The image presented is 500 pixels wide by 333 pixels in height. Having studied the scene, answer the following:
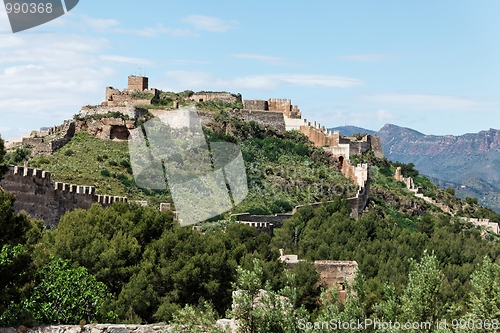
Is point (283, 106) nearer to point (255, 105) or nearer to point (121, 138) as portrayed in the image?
point (255, 105)

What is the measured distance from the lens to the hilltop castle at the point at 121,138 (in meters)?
39.4

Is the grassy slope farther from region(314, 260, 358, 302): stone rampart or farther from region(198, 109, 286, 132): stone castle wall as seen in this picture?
region(314, 260, 358, 302): stone rampart

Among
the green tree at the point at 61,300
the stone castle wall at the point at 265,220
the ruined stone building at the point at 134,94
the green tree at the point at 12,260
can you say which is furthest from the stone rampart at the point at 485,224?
the green tree at the point at 12,260

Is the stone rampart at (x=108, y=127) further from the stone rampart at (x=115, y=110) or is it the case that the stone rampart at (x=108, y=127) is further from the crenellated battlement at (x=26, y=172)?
the crenellated battlement at (x=26, y=172)

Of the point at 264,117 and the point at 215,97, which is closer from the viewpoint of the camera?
the point at 264,117

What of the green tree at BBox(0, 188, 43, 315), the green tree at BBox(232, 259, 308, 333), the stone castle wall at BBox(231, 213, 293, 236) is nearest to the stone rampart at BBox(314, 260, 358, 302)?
the green tree at BBox(0, 188, 43, 315)

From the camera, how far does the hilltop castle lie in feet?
129

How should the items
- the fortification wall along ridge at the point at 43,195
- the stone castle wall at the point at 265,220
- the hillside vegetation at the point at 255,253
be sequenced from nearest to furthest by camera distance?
1. the hillside vegetation at the point at 255,253
2. the fortification wall along ridge at the point at 43,195
3. the stone castle wall at the point at 265,220

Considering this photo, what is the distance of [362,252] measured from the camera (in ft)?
144

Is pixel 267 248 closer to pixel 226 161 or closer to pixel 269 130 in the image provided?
pixel 226 161

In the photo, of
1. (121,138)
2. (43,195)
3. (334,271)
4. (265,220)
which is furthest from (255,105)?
(334,271)

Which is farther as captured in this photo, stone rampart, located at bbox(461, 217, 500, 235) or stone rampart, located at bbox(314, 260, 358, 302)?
stone rampart, located at bbox(461, 217, 500, 235)

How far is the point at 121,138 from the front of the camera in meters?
58.9

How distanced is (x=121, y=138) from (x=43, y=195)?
63.2ft
